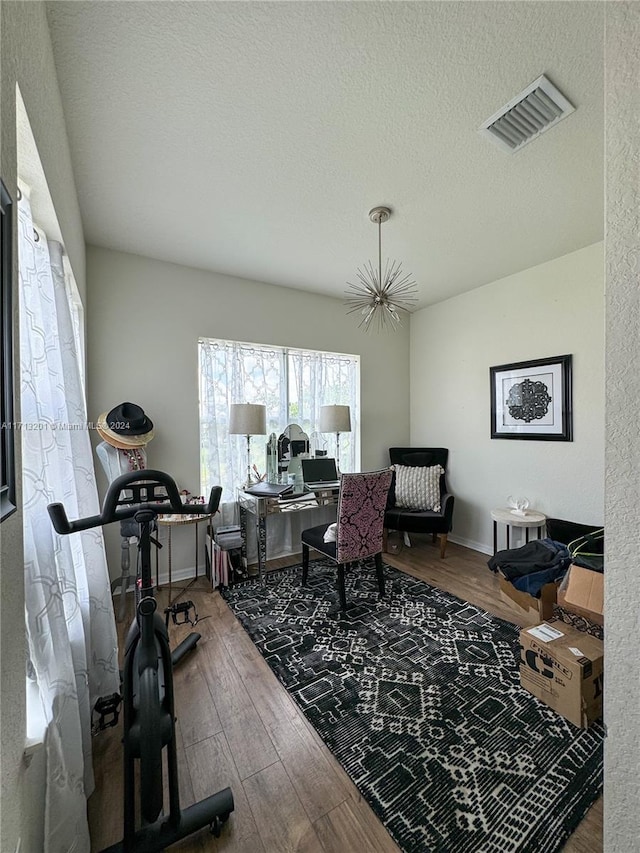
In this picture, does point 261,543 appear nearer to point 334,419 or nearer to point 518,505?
point 334,419

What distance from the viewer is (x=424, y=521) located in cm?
349

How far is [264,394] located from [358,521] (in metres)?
1.77

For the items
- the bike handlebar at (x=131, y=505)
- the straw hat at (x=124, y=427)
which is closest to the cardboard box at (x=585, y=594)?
the bike handlebar at (x=131, y=505)

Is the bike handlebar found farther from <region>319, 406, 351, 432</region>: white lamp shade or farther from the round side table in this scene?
the round side table

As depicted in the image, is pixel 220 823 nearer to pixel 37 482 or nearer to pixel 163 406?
pixel 37 482

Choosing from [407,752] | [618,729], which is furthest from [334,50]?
[407,752]

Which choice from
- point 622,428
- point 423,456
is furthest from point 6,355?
point 423,456

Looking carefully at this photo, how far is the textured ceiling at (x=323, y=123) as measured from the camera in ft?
4.16

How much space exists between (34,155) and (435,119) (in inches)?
67.9

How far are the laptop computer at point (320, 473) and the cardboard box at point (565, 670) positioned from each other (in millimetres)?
2057

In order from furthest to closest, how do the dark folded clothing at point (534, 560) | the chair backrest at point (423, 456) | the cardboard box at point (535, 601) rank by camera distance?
the chair backrest at point (423, 456)
the dark folded clothing at point (534, 560)
the cardboard box at point (535, 601)

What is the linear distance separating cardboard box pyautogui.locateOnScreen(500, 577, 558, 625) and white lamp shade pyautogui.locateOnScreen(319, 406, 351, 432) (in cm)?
201

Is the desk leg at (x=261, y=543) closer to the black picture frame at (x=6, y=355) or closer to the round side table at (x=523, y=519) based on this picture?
the round side table at (x=523, y=519)

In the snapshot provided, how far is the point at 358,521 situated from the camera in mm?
2533
